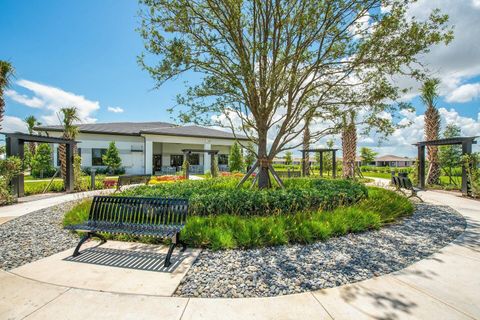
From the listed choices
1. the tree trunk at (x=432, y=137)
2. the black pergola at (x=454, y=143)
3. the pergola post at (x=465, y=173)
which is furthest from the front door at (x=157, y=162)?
the pergola post at (x=465, y=173)

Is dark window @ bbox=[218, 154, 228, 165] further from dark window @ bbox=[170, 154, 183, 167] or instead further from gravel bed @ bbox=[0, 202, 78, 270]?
gravel bed @ bbox=[0, 202, 78, 270]

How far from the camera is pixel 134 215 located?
4988 mm

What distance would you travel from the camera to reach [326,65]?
8344 millimetres

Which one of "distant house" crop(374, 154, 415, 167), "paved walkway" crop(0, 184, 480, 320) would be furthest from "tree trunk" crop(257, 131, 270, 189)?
"distant house" crop(374, 154, 415, 167)

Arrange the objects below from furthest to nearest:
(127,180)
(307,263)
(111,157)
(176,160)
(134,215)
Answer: (176,160) < (111,157) < (127,180) < (134,215) < (307,263)

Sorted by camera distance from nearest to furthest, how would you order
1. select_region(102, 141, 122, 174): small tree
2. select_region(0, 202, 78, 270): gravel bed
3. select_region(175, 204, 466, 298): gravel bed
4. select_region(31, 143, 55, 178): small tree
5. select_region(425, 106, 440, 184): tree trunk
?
1. select_region(175, 204, 466, 298): gravel bed
2. select_region(0, 202, 78, 270): gravel bed
3. select_region(425, 106, 440, 184): tree trunk
4. select_region(31, 143, 55, 178): small tree
5. select_region(102, 141, 122, 174): small tree

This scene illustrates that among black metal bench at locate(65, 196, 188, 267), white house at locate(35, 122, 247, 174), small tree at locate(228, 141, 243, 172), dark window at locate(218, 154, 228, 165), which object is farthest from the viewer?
dark window at locate(218, 154, 228, 165)

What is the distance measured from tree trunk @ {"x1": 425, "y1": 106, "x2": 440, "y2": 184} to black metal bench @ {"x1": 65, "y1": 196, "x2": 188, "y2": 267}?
18054 millimetres

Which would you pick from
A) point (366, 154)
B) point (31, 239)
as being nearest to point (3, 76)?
point (31, 239)

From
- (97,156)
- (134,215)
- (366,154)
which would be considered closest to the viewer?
(134,215)

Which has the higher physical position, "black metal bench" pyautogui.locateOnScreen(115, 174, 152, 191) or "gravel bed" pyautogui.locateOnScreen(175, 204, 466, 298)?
"black metal bench" pyautogui.locateOnScreen(115, 174, 152, 191)

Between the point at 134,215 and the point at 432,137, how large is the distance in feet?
64.7

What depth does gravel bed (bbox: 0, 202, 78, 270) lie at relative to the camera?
4.18 m

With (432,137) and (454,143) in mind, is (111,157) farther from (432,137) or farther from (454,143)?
(432,137)
